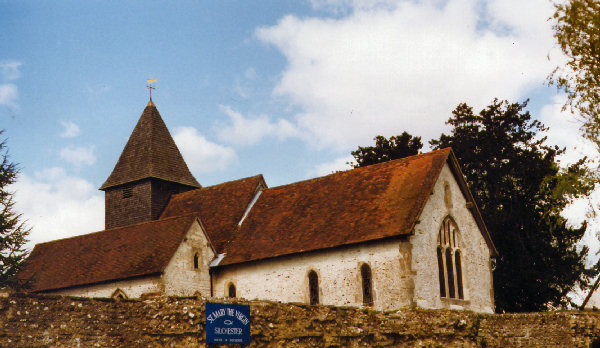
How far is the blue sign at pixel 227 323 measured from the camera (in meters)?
12.9

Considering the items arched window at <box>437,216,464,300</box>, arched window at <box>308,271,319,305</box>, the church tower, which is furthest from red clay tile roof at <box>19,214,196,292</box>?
arched window at <box>437,216,464,300</box>

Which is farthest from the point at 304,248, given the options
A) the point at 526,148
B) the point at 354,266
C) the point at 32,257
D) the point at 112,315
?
the point at 526,148

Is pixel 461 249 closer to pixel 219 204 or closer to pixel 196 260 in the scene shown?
pixel 196 260

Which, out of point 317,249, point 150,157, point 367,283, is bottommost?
point 367,283

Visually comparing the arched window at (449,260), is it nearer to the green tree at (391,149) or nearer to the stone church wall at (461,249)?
the stone church wall at (461,249)

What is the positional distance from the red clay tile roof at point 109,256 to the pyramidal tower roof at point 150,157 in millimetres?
5665

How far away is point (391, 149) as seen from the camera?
41.8 m

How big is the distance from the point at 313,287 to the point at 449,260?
18.7 feet

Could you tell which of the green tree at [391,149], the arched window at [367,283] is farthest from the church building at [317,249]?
the green tree at [391,149]

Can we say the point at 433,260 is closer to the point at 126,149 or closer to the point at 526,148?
the point at 526,148

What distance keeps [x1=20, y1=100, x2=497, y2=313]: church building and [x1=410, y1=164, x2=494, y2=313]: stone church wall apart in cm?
5

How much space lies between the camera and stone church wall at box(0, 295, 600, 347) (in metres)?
14.0

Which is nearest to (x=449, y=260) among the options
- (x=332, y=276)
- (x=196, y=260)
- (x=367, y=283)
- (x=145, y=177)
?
(x=367, y=283)

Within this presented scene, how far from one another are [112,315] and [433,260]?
14.7 meters
